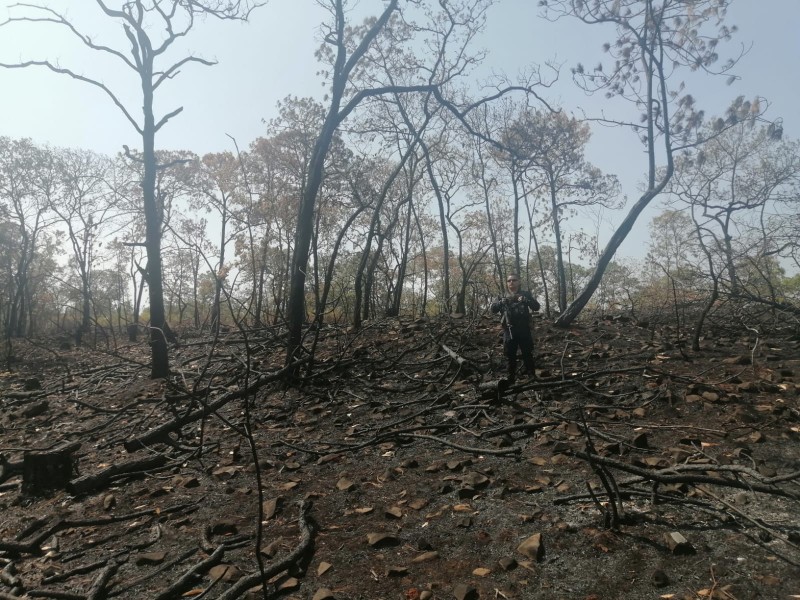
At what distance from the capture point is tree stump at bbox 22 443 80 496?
5.07 metres

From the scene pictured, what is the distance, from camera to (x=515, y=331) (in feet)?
23.5

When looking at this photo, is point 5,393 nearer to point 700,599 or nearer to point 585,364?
point 585,364

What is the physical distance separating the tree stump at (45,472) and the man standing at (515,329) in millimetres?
4856

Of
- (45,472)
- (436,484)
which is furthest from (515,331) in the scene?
(45,472)

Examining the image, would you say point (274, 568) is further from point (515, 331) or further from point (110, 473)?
point (515, 331)

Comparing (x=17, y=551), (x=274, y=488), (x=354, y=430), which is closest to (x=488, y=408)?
(x=354, y=430)

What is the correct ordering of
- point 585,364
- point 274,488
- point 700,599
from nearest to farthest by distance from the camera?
point 700,599
point 274,488
point 585,364

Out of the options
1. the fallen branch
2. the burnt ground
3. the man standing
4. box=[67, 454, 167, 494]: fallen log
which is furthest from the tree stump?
the man standing

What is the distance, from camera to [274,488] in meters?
4.61

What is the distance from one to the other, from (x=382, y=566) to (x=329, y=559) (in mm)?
352

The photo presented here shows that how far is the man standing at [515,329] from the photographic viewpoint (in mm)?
7137

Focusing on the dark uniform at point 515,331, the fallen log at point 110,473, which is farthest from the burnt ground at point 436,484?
the dark uniform at point 515,331

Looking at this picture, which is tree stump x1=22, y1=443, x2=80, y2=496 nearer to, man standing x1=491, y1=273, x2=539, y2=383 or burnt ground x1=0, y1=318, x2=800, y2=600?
burnt ground x1=0, y1=318, x2=800, y2=600

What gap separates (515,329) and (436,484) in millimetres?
3260
